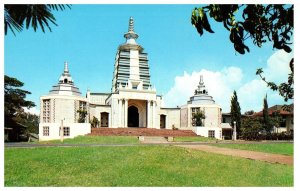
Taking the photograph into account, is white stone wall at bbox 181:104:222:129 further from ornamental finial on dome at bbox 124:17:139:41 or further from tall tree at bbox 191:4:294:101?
tall tree at bbox 191:4:294:101

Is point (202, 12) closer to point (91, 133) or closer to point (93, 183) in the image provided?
point (93, 183)

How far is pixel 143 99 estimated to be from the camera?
128 feet

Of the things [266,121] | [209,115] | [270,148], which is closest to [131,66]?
[209,115]

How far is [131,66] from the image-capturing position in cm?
4281

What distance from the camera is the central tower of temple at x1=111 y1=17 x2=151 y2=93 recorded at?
41.8 metres

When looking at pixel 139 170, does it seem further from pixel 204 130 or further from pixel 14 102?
pixel 204 130

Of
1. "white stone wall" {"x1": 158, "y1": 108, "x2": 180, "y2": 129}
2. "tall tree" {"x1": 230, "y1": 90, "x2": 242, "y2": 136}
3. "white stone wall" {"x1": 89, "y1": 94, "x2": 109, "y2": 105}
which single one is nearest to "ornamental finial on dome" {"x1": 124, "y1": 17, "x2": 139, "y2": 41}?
"white stone wall" {"x1": 89, "y1": 94, "x2": 109, "y2": 105}

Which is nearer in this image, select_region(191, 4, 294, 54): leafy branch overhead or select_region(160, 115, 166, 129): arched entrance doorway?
select_region(191, 4, 294, 54): leafy branch overhead

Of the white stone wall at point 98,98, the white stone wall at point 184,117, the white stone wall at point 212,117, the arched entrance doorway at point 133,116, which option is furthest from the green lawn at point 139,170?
the white stone wall at point 98,98

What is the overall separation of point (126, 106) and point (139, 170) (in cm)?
2742

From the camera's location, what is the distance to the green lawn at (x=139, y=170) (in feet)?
31.8

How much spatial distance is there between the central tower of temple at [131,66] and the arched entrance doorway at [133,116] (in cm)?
248

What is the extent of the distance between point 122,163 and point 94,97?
106 feet
